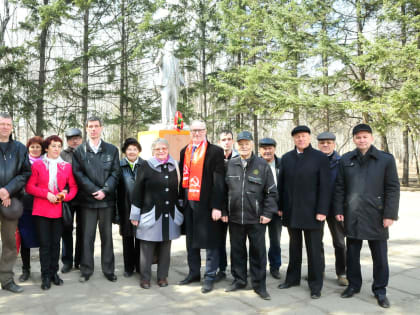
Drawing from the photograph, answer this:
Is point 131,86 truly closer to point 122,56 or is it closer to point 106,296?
point 122,56

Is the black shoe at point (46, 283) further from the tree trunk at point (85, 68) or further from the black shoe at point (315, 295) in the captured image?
the tree trunk at point (85, 68)

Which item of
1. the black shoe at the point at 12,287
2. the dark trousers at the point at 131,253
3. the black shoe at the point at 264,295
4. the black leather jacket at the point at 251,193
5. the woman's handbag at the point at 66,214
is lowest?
the black shoe at the point at 264,295

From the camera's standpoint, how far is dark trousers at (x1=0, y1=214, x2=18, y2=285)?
12.1 ft

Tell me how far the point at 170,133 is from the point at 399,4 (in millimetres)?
10676

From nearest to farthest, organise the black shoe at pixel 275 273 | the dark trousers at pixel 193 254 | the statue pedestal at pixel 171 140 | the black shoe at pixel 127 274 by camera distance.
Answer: the dark trousers at pixel 193 254
the black shoe at pixel 275 273
the black shoe at pixel 127 274
the statue pedestal at pixel 171 140

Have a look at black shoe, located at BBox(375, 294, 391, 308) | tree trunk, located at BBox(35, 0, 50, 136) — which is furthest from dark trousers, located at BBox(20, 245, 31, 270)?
tree trunk, located at BBox(35, 0, 50, 136)

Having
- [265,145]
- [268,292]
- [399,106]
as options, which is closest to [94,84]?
[399,106]

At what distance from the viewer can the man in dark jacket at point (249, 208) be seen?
142 inches

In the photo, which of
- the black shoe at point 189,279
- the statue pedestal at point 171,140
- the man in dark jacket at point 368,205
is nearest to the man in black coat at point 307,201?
the man in dark jacket at point 368,205

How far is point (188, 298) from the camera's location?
11.4 ft

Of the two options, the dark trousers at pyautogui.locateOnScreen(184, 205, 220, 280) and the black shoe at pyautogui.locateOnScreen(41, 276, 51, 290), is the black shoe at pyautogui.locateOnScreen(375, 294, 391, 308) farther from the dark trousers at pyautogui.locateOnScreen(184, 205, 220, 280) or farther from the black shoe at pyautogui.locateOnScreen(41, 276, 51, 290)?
the black shoe at pyautogui.locateOnScreen(41, 276, 51, 290)

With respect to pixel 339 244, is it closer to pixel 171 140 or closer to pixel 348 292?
pixel 348 292

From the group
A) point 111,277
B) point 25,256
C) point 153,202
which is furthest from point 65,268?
point 153,202

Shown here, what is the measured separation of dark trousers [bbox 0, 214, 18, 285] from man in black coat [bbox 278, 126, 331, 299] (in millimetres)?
3028
